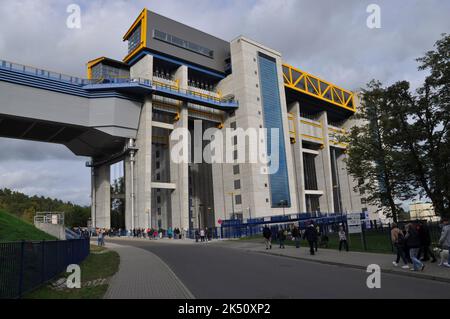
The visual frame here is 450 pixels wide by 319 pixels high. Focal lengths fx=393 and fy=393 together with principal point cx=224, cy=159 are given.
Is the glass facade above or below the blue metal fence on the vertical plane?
above

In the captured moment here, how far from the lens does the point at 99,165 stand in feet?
232

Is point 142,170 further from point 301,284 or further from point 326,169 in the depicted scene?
point 301,284

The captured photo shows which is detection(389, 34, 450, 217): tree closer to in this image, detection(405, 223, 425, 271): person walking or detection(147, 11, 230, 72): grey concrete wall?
detection(405, 223, 425, 271): person walking

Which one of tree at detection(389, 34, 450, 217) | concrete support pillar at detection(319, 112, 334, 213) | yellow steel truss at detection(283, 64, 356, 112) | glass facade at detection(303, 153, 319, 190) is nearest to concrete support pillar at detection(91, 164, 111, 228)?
yellow steel truss at detection(283, 64, 356, 112)

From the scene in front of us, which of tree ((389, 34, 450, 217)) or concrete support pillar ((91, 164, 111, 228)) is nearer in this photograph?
tree ((389, 34, 450, 217))

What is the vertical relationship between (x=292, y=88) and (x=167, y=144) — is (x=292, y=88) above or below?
above

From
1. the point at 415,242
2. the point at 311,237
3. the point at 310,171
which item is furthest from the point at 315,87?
the point at 415,242

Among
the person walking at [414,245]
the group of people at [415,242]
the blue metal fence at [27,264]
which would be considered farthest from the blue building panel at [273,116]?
the blue metal fence at [27,264]

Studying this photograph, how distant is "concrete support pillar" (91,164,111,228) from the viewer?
219ft

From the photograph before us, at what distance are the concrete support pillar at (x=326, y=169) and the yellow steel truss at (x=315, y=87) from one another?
473cm

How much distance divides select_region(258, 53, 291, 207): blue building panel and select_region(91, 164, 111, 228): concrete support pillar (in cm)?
2798
